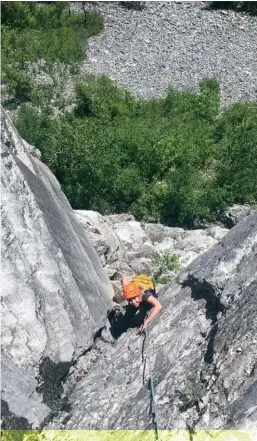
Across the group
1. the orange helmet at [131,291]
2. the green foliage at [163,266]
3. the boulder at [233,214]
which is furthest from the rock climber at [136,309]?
the boulder at [233,214]

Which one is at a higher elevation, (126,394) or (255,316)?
(255,316)

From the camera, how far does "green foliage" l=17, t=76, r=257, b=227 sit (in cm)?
1938

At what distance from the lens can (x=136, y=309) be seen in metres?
11.4

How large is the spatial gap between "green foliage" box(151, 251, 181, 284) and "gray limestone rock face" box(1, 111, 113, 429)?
9.59ft

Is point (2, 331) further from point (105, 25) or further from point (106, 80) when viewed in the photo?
point (105, 25)

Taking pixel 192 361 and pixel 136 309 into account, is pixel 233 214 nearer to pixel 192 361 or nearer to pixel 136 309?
pixel 136 309

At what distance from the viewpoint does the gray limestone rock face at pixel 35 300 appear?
930 cm

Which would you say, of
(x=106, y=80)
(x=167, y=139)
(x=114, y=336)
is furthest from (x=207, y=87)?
(x=114, y=336)

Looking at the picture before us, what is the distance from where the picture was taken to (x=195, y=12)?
30.4 meters

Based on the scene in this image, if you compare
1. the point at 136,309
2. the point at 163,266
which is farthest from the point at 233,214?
the point at 136,309

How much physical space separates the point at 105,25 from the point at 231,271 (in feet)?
68.4

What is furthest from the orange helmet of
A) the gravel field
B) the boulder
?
the gravel field

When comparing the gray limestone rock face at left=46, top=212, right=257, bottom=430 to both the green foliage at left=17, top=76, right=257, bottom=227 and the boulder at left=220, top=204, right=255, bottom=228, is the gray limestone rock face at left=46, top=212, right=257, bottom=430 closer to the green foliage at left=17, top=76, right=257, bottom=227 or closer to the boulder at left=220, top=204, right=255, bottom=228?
the boulder at left=220, top=204, right=255, bottom=228

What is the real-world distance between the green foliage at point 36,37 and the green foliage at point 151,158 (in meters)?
2.24
